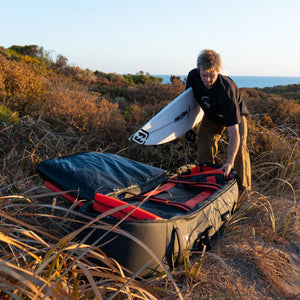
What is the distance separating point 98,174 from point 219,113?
167cm

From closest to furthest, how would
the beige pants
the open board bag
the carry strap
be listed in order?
the open board bag → the carry strap → the beige pants

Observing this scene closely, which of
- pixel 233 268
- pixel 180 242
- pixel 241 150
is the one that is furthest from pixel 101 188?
pixel 241 150

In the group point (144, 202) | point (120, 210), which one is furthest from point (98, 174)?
point (120, 210)

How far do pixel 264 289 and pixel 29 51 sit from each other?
16.6 metres

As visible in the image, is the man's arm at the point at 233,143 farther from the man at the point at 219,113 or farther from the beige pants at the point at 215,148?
the beige pants at the point at 215,148

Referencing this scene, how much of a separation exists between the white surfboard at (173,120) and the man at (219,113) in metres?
0.27

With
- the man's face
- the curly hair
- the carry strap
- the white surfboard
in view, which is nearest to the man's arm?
the man's face

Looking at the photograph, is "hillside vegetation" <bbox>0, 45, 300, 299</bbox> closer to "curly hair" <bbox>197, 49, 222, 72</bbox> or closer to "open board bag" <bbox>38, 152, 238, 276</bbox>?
"open board bag" <bbox>38, 152, 238, 276</bbox>

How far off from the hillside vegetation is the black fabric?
24 cm

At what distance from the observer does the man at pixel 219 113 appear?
128 inches

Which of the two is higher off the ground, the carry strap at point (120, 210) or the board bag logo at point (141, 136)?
the board bag logo at point (141, 136)

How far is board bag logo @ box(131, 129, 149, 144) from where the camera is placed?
3.97 metres

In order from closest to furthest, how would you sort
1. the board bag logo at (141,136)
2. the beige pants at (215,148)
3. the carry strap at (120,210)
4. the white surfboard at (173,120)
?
1. the carry strap at (120,210)
2. the beige pants at (215,148)
3. the board bag logo at (141,136)
4. the white surfboard at (173,120)

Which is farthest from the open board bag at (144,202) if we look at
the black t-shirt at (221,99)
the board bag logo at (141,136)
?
the black t-shirt at (221,99)
